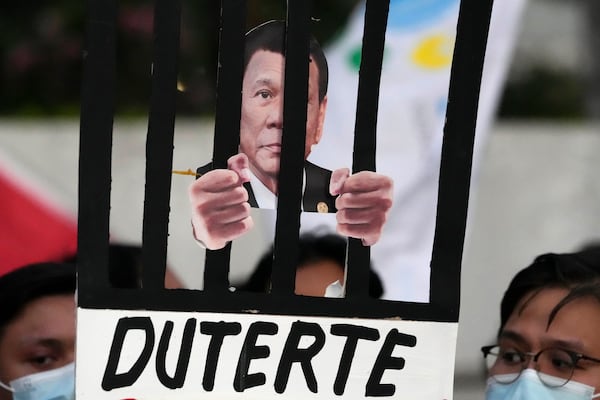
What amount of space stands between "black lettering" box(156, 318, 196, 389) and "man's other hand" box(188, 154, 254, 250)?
14cm

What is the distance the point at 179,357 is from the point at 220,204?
251 mm

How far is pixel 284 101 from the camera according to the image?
6.18 feet

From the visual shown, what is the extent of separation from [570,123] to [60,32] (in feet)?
9.67

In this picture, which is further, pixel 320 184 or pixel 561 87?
pixel 561 87

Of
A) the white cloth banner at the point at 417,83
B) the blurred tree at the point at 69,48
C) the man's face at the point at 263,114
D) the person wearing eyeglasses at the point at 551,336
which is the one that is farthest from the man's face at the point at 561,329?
the blurred tree at the point at 69,48

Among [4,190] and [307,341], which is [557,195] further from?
[307,341]

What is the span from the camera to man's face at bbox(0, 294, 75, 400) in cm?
232

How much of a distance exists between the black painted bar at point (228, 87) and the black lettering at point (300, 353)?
0.46 ft

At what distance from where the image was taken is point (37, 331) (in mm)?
2361

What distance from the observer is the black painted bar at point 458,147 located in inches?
77.0

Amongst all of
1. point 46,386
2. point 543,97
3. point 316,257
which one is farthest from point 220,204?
point 543,97

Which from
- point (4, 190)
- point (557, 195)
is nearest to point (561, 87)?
point (557, 195)

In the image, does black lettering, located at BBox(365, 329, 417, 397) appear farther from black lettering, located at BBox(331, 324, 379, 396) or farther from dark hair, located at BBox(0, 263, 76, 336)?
dark hair, located at BBox(0, 263, 76, 336)

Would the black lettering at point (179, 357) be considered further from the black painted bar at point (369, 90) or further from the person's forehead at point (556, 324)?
the person's forehead at point (556, 324)
